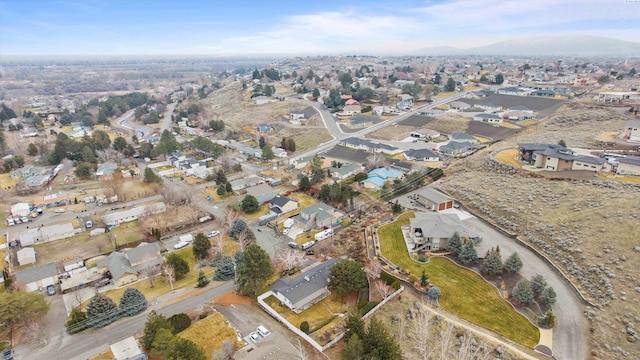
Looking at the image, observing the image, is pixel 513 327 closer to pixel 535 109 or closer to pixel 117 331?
pixel 117 331

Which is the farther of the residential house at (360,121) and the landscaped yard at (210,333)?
the residential house at (360,121)

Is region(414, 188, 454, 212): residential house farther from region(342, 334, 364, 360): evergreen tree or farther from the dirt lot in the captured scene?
region(342, 334, 364, 360): evergreen tree

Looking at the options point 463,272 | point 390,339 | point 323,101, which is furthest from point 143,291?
point 323,101

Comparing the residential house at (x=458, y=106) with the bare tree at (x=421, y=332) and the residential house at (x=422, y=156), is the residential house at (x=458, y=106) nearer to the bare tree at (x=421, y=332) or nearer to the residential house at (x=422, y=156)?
the residential house at (x=422, y=156)

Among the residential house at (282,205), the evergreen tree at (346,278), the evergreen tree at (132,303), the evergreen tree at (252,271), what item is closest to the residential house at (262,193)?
the residential house at (282,205)

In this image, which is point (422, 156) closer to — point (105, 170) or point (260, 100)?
point (105, 170)
